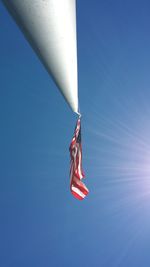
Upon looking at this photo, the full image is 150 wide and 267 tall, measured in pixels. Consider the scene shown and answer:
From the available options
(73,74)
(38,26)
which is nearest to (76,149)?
(73,74)

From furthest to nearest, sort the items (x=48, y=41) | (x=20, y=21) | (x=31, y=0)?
1. (x=48, y=41)
2. (x=20, y=21)
3. (x=31, y=0)

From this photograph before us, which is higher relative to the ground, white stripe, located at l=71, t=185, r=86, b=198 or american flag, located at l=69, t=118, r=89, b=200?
american flag, located at l=69, t=118, r=89, b=200

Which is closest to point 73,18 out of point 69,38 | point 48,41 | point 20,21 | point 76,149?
point 69,38

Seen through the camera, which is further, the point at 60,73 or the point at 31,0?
the point at 60,73

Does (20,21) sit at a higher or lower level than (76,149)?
lower

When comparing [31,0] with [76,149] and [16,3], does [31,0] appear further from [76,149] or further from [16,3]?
[76,149]

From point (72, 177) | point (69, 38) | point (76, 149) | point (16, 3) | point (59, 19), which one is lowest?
point (16, 3)

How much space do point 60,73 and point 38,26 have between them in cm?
67

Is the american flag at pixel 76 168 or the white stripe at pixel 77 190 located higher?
the american flag at pixel 76 168

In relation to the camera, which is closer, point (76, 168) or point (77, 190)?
point (76, 168)

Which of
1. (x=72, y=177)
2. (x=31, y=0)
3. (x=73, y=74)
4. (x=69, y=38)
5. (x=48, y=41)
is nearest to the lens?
(x=31, y=0)

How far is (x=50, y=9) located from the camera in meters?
2.76

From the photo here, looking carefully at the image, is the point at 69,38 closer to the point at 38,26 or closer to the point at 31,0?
Answer: the point at 38,26

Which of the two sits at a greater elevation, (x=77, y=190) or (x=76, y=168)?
(x=76, y=168)
